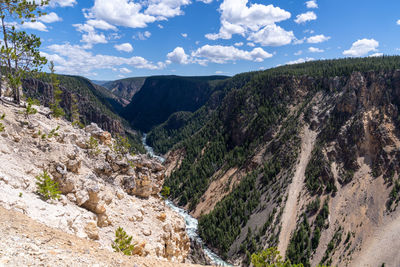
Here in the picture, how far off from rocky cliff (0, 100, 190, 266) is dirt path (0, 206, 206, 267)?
0.12 metres

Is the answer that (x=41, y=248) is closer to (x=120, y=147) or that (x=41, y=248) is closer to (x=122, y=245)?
(x=122, y=245)

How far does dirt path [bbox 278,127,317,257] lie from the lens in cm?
7278

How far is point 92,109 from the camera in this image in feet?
561

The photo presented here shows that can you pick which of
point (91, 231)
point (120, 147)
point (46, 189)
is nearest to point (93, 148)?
point (120, 147)

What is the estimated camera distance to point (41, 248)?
9367mm

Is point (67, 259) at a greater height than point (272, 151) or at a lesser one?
greater

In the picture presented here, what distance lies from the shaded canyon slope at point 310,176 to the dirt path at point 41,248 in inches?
2704

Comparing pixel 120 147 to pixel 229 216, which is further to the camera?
pixel 229 216

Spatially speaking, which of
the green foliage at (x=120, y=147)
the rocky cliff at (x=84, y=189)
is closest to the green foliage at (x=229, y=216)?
the rocky cliff at (x=84, y=189)

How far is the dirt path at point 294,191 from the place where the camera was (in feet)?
239

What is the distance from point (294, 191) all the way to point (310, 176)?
25.7 ft

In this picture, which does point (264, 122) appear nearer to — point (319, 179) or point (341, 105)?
point (341, 105)

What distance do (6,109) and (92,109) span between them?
16331 cm

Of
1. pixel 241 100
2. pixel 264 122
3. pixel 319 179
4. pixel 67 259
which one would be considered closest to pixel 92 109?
pixel 241 100
